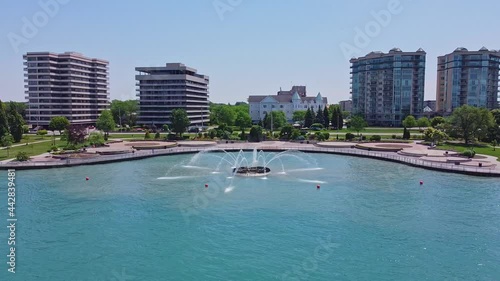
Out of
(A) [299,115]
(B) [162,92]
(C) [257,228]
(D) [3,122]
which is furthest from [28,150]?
(A) [299,115]

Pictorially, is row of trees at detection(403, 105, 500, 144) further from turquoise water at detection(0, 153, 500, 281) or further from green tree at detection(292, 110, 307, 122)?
green tree at detection(292, 110, 307, 122)

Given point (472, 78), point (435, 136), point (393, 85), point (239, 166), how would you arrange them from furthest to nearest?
point (393, 85), point (472, 78), point (435, 136), point (239, 166)

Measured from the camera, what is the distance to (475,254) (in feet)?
67.1

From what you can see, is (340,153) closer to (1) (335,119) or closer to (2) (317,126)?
(2) (317,126)

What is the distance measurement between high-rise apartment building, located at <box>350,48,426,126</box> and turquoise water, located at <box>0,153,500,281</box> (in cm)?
8195

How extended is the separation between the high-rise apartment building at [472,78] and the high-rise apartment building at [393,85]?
8.10m

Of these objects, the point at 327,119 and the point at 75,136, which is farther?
the point at 327,119

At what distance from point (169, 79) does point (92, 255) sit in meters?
Answer: 89.5

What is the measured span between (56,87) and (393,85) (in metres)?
94.7

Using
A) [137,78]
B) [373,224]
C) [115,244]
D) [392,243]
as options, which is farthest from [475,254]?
[137,78]

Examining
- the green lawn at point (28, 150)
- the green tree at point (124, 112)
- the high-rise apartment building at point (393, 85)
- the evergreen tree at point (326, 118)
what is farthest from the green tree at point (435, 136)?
the green tree at point (124, 112)

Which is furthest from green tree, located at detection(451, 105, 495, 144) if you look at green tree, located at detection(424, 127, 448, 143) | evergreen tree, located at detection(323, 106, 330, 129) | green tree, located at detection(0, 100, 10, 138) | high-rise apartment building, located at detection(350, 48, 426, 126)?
green tree, located at detection(0, 100, 10, 138)

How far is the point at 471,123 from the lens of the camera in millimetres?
60344

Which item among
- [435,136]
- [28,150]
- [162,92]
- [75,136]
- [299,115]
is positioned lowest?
[28,150]
